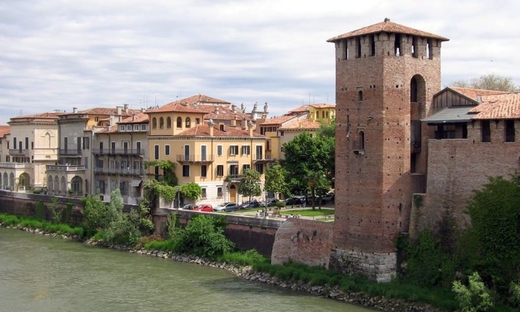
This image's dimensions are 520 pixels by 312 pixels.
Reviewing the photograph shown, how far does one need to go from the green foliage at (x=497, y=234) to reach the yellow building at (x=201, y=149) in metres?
26.2

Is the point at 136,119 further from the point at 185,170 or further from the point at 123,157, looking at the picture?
the point at 185,170

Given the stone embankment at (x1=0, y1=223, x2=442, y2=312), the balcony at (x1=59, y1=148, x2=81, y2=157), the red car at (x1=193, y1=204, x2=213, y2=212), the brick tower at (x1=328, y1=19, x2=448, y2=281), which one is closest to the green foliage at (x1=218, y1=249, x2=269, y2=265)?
the stone embankment at (x1=0, y1=223, x2=442, y2=312)

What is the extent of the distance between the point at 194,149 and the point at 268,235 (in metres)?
14.9

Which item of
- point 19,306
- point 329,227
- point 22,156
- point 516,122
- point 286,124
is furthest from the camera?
point 22,156

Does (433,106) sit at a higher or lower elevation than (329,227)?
higher

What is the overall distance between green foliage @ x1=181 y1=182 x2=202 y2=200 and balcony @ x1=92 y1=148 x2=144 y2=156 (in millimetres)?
6213

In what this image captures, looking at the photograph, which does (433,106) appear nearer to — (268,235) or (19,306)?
(268,235)

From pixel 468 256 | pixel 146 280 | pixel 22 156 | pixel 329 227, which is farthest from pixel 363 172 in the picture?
pixel 22 156

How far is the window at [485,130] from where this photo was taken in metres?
29.2

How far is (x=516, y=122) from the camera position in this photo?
2802 centimetres

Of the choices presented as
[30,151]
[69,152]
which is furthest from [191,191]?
[30,151]

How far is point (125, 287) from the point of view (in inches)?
1366

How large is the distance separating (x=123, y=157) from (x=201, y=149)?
8.22 meters

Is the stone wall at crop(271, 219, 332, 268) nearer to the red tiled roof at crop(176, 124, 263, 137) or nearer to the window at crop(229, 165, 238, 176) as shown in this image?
the red tiled roof at crop(176, 124, 263, 137)
